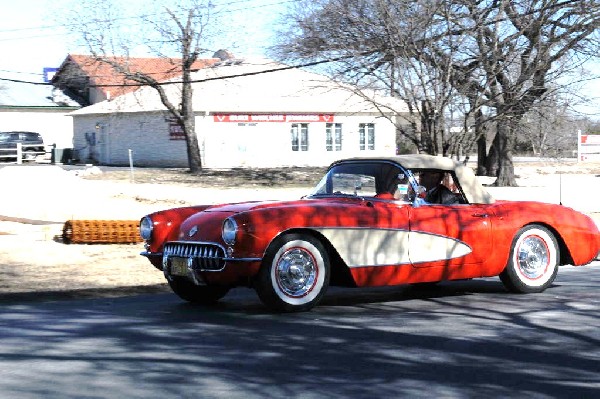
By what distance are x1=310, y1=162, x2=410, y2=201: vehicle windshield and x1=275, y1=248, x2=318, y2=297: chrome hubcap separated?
1300 mm

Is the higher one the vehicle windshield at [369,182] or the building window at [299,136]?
the building window at [299,136]

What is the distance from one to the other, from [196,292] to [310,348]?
277cm

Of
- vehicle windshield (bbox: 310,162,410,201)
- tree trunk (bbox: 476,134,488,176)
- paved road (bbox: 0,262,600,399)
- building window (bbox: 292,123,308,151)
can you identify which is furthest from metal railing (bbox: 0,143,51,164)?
vehicle windshield (bbox: 310,162,410,201)

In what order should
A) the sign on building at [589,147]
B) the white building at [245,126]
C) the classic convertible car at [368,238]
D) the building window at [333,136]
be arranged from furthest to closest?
the building window at [333,136], the white building at [245,126], the sign on building at [589,147], the classic convertible car at [368,238]

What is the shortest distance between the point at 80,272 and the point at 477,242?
216 inches

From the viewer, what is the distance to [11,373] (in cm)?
632

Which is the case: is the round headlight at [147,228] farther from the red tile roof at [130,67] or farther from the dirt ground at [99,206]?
the red tile roof at [130,67]

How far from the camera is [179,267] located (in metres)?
8.98

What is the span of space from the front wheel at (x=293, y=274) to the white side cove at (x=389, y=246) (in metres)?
0.22

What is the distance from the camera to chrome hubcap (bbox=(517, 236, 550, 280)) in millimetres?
10070

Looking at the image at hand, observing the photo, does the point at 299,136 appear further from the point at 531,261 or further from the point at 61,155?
the point at 531,261

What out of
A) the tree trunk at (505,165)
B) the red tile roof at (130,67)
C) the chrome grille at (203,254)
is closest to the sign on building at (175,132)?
the red tile roof at (130,67)

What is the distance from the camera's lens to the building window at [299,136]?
48.2 metres

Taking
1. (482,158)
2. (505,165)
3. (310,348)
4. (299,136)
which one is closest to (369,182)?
(310,348)
